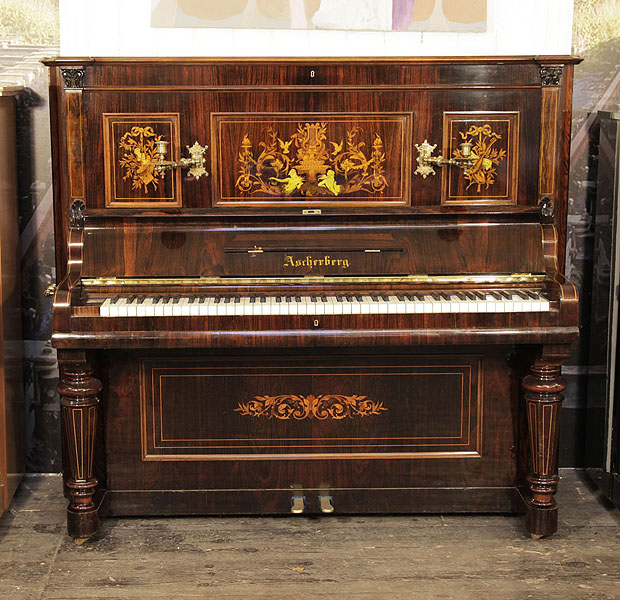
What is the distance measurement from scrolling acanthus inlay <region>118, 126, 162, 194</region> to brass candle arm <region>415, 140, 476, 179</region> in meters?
0.93

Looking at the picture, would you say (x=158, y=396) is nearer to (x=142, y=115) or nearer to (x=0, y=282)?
(x=0, y=282)

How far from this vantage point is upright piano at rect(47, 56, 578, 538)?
3350 millimetres

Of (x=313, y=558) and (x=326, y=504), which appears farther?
(x=326, y=504)

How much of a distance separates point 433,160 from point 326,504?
130 cm

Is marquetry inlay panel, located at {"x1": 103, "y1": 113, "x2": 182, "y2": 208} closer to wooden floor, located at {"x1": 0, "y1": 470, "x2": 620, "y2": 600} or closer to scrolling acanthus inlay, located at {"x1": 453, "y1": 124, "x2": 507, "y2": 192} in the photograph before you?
scrolling acanthus inlay, located at {"x1": 453, "y1": 124, "x2": 507, "y2": 192}

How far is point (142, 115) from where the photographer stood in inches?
135

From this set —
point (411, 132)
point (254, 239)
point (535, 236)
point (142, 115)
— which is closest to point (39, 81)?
point (142, 115)

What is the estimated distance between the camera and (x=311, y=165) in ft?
11.5

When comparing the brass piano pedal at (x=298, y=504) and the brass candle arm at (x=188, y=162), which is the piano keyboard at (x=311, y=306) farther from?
the brass piano pedal at (x=298, y=504)

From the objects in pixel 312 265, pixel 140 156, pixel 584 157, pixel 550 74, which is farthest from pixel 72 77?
pixel 584 157

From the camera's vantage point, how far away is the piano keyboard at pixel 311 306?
3.25 metres

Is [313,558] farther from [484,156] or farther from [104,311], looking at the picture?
[484,156]

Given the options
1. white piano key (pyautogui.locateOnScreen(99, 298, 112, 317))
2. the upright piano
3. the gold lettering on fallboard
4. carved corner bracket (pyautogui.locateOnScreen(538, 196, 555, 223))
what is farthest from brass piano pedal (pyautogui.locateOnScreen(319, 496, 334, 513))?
carved corner bracket (pyautogui.locateOnScreen(538, 196, 555, 223))

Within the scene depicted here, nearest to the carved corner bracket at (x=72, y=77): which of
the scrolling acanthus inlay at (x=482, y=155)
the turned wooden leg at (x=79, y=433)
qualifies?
the turned wooden leg at (x=79, y=433)
